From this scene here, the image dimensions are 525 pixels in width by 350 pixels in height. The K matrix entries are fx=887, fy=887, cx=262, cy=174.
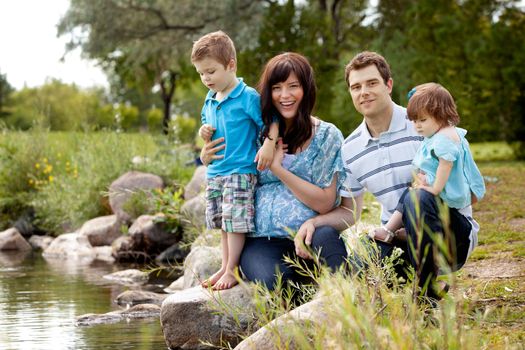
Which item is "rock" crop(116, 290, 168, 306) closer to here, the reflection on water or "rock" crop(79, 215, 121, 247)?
the reflection on water

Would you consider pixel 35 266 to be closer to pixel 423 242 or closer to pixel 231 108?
pixel 231 108

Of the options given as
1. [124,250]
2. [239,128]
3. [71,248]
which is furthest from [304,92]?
[71,248]

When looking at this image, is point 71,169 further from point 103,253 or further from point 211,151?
point 211,151

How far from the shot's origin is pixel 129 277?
9.62 metres

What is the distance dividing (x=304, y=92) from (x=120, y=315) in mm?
2992

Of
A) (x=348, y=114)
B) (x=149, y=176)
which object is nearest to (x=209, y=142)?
(x=149, y=176)

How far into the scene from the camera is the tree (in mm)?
21250

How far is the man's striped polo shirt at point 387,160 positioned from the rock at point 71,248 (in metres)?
7.54

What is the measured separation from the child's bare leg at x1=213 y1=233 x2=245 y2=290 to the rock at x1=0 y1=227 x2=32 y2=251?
8.49m

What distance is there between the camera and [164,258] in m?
10.9

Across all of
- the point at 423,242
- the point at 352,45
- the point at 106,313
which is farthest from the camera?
the point at 352,45

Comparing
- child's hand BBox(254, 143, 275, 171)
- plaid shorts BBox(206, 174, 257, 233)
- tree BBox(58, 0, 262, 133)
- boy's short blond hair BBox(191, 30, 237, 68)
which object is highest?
tree BBox(58, 0, 262, 133)

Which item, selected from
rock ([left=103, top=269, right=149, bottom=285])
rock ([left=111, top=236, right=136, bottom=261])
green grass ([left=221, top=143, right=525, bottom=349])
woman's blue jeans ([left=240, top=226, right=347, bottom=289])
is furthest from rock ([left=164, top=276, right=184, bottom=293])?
woman's blue jeans ([left=240, top=226, right=347, bottom=289])

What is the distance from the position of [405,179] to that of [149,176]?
7991 millimetres
